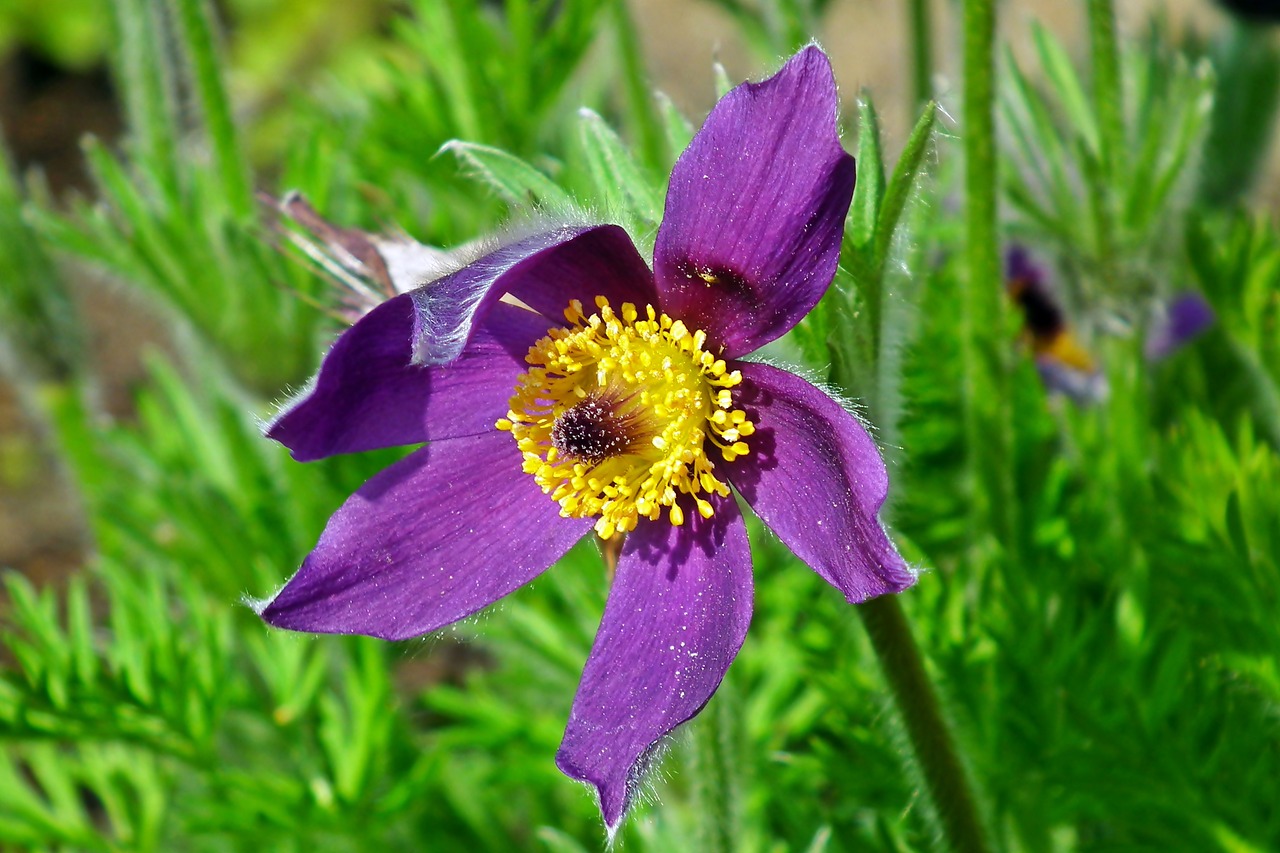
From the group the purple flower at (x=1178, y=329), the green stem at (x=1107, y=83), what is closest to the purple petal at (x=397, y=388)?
the green stem at (x=1107, y=83)

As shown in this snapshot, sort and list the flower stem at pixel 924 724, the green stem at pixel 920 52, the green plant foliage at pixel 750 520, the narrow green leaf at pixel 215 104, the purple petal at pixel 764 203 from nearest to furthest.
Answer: the purple petal at pixel 764 203
the flower stem at pixel 924 724
the green plant foliage at pixel 750 520
the narrow green leaf at pixel 215 104
the green stem at pixel 920 52

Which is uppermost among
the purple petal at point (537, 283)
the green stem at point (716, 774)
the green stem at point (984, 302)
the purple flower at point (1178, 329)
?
the purple petal at point (537, 283)

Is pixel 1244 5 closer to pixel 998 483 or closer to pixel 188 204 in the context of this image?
pixel 998 483

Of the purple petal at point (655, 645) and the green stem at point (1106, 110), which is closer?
the purple petal at point (655, 645)

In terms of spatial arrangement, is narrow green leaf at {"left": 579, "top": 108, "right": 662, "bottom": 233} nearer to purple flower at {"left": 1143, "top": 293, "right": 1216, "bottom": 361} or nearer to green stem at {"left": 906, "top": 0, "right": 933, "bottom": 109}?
green stem at {"left": 906, "top": 0, "right": 933, "bottom": 109}

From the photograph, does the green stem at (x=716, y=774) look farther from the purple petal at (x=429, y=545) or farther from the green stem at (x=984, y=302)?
the green stem at (x=984, y=302)

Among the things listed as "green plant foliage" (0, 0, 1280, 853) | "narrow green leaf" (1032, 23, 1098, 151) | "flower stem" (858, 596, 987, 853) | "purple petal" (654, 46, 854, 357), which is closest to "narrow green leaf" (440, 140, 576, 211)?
"green plant foliage" (0, 0, 1280, 853)

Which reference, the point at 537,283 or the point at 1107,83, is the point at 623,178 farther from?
the point at 1107,83
